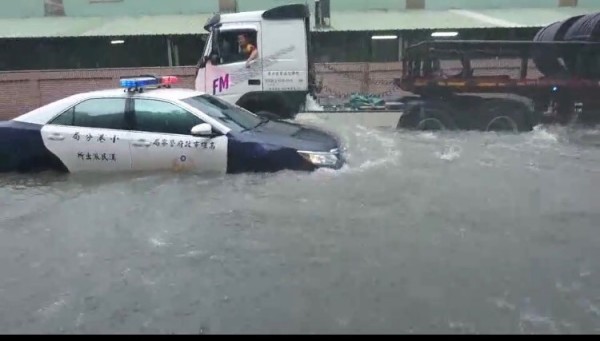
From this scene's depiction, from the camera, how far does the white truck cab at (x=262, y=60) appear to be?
34.9 feet

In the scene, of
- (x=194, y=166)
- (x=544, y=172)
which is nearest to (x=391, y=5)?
(x=544, y=172)

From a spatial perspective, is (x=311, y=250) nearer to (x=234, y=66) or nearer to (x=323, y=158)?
(x=323, y=158)

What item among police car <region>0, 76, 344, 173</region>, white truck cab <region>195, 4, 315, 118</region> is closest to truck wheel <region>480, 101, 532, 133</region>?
white truck cab <region>195, 4, 315, 118</region>

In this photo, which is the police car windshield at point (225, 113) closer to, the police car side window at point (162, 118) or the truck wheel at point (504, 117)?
the police car side window at point (162, 118)

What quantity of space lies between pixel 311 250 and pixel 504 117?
258 inches

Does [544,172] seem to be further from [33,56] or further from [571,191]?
[33,56]

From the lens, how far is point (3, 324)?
3.86 meters

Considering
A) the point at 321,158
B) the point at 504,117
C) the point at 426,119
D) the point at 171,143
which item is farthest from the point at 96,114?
the point at 504,117

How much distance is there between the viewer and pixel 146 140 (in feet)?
22.3

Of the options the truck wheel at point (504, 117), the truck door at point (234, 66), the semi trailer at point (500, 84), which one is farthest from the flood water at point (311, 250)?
the truck door at point (234, 66)

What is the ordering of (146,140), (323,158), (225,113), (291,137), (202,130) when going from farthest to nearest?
(225,113)
(291,137)
(146,140)
(323,158)
(202,130)

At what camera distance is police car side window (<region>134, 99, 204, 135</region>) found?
6.79m

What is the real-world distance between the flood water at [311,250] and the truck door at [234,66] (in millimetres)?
3409

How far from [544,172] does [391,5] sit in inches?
534
